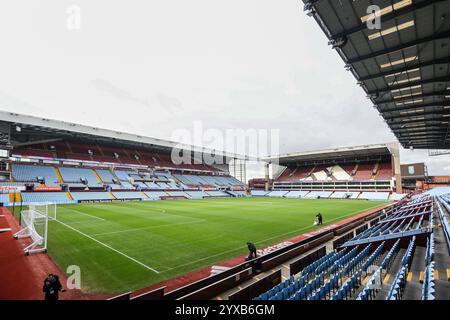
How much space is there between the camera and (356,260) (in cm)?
804

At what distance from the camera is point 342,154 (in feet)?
197

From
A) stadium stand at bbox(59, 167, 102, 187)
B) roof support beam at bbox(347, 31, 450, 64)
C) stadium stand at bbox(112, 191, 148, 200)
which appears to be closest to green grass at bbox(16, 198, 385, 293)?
roof support beam at bbox(347, 31, 450, 64)

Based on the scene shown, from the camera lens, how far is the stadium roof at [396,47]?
8.82m

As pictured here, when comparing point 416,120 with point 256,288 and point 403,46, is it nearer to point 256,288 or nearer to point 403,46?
point 403,46

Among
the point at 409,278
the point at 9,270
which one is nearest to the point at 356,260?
the point at 409,278

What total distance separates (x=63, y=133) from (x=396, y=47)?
52.4 metres

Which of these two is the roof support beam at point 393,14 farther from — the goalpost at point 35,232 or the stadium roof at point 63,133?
the stadium roof at point 63,133

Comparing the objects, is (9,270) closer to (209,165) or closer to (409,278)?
(409,278)

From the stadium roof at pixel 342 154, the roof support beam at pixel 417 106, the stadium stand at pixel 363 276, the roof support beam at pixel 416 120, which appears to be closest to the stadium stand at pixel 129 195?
the stadium roof at pixel 342 154

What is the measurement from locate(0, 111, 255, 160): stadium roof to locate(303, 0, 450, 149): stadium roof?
142ft

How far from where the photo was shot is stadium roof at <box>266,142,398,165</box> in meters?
51.2

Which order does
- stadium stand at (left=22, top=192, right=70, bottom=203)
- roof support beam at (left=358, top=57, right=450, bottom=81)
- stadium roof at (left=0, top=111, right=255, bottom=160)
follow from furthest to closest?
stadium roof at (left=0, top=111, right=255, bottom=160)
stadium stand at (left=22, top=192, right=70, bottom=203)
roof support beam at (left=358, top=57, right=450, bottom=81)

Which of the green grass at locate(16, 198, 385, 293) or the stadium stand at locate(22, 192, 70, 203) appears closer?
the green grass at locate(16, 198, 385, 293)

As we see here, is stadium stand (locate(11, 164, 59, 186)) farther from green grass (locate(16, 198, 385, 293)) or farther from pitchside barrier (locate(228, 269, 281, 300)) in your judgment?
pitchside barrier (locate(228, 269, 281, 300))
